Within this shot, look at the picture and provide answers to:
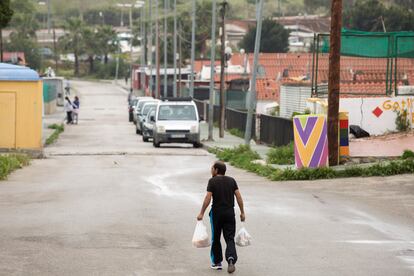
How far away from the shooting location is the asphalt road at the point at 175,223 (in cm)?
1330

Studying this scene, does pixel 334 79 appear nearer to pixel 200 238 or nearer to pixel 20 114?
pixel 20 114

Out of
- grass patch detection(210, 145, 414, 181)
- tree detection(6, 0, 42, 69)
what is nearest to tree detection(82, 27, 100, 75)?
tree detection(6, 0, 42, 69)

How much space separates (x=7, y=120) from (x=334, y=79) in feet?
41.0

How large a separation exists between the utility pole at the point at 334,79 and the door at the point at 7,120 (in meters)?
12.1

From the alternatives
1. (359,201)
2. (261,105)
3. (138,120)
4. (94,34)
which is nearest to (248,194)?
(359,201)

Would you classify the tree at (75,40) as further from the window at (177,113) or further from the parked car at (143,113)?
the window at (177,113)

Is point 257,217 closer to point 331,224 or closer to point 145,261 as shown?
point 331,224

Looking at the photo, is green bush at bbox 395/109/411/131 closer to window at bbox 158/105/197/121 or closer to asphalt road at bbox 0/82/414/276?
asphalt road at bbox 0/82/414/276

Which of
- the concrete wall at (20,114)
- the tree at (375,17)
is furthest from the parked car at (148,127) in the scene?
the tree at (375,17)

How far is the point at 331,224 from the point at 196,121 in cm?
2641

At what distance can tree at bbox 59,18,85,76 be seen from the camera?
Result: 497 ft

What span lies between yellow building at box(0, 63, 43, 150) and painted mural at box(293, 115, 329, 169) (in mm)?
11632

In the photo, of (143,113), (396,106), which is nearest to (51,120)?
(143,113)

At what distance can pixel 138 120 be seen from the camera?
179 feet
